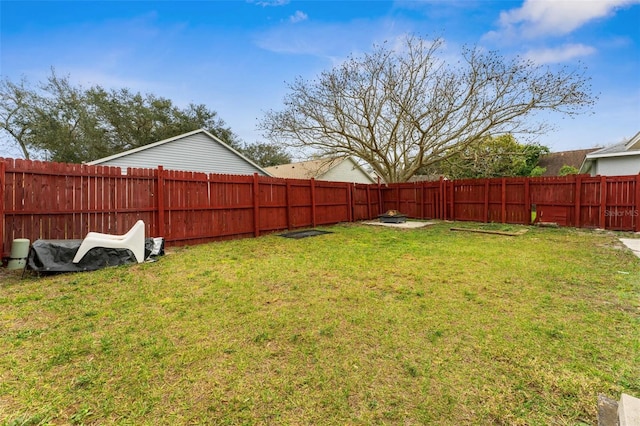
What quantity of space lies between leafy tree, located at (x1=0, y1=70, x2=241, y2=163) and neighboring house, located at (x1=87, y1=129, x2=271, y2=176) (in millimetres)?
8258

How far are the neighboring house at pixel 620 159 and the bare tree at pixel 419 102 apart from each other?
88.1 inches

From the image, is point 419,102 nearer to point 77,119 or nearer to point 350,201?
point 350,201

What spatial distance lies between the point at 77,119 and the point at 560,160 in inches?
1573

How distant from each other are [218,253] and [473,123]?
13514 millimetres

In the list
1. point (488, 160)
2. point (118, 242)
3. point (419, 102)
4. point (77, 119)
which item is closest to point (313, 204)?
point (118, 242)

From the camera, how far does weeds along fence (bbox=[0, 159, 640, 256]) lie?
4.95 m

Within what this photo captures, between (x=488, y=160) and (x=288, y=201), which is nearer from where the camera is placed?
(x=288, y=201)

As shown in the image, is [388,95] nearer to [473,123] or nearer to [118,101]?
[473,123]

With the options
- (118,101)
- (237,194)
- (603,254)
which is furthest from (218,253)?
(118,101)

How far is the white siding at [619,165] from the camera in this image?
1130cm

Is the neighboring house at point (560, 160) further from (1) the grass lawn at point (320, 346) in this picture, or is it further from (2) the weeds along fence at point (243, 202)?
(1) the grass lawn at point (320, 346)

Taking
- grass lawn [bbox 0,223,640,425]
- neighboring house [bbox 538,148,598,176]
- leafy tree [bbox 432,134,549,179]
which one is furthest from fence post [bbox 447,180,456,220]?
neighboring house [bbox 538,148,598,176]

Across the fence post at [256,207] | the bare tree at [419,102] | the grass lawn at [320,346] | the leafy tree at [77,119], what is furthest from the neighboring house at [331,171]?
the grass lawn at [320,346]

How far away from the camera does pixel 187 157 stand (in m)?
12.8
